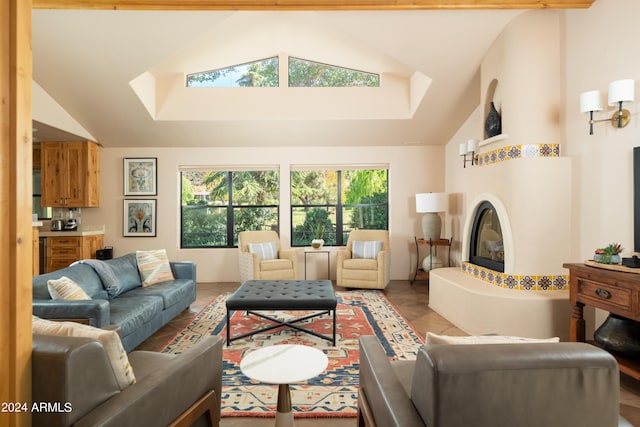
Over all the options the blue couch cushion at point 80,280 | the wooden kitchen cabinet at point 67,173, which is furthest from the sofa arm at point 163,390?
the wooden kitchen cabinet at point 67,173

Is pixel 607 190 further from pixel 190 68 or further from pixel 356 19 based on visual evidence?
pixel 190 68

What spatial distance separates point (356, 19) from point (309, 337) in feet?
10.6

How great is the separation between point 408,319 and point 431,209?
2075mm

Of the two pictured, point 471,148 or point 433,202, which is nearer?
point 471,148

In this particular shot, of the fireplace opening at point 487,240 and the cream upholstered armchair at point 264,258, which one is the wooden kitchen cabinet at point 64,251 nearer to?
the cream upholstered armchair at point 264,258

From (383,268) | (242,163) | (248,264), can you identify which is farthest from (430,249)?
(242,163)

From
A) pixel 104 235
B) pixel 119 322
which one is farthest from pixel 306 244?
pixel 119 322

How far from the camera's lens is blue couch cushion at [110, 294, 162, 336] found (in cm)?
273

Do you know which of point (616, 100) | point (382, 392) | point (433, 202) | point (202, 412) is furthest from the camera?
point (433, 202)

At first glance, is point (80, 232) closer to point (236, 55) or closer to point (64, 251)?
point (64, 251)

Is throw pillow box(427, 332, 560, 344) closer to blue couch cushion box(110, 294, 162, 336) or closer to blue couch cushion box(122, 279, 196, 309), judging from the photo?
blue couch cushion box(110, 294, 162, 336)

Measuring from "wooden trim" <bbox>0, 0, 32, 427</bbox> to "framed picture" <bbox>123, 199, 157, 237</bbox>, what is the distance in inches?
208

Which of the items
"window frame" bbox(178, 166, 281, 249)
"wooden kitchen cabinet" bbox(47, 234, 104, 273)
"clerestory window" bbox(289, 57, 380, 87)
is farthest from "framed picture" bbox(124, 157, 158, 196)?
"clerestory window" bbox(289, 57, 380, 87)

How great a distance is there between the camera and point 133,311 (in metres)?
2.91
